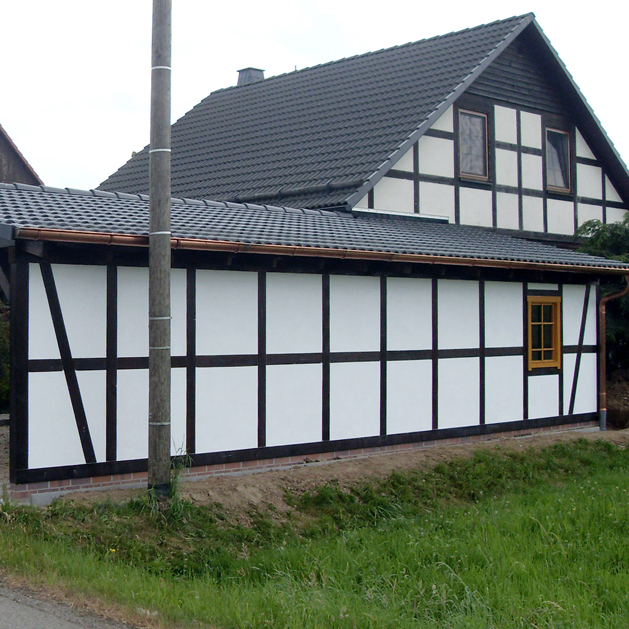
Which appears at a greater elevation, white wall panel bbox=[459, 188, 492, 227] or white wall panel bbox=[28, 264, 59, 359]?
white wall panel bbox=[459, 188, 492, 227]

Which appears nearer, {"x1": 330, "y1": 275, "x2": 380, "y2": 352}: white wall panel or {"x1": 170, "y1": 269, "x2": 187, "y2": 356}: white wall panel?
{"x1": 170, "y1": 269, "x2": 187, "y2": 356}: white wall panel

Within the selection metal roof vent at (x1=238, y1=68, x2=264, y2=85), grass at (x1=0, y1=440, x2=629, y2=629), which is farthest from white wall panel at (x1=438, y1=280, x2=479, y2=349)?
metal roof vent at (x1=238, y1=68, x2=264, y2=85)

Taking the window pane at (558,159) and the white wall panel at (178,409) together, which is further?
the window pane at (558,159)

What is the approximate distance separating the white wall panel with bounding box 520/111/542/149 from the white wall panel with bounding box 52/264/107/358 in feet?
33.8

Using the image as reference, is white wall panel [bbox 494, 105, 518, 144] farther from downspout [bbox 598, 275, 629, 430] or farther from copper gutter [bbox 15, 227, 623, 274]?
copper gutter [bbox 15, 227, 623, 274]

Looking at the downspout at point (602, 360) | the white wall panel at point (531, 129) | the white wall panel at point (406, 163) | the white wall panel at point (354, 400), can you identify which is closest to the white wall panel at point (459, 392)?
the white wall panel at point (354, 400)

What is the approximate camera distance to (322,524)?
884cm

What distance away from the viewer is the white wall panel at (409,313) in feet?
38.0

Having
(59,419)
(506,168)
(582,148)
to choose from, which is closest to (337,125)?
(506,168)

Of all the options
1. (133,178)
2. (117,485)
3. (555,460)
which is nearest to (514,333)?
(555,460)

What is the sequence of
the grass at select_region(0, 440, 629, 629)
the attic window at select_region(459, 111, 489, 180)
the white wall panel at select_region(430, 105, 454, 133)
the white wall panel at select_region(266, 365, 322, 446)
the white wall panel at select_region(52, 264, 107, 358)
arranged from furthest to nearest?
1. the attic window at select_region(459, 111, 489, 180)
2. the white wall panel at select_region(430, 105, 454, 133)
3. the white wall panel at select_region(266, 365, 322, 446)
4. the white wall panel at select_region(52, 264, 107, 358)
5. the grass at select_region(0, 440, 629, 629)

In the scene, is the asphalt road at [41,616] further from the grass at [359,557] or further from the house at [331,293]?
the house at [331,293]

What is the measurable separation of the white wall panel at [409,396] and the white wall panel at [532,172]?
20.1ft

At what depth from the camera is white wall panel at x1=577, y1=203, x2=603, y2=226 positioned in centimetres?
1772
